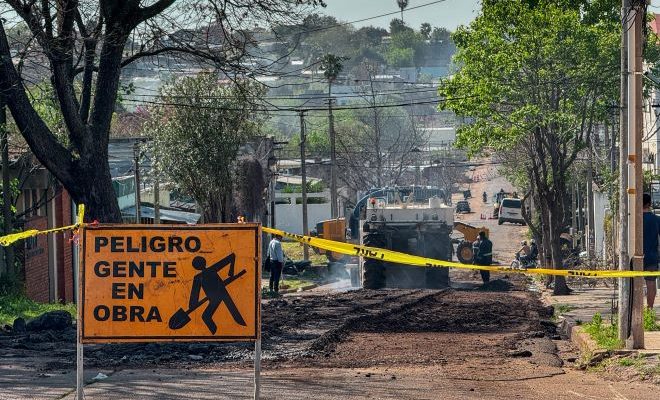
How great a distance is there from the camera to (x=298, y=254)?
2207 inches

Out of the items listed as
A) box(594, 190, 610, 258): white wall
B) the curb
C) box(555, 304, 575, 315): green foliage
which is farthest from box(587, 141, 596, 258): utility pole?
box(555, 304, 575, 315): green foliage

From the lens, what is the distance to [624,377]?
1202 cm

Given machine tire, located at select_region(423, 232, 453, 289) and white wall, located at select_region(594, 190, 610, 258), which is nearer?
machine tire, located at select_region(423, 232, 453, 289)

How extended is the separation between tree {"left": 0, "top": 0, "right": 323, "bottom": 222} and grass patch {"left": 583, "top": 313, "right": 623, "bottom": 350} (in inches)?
315

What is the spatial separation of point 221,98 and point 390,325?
23169mm

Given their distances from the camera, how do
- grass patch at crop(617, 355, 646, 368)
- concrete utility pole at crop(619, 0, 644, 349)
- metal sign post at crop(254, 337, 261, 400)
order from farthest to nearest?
concrete utility pole at crop(619, 0, 644, 349) < grass patch at crop(617, 355, 646, 368) < metal sign post at crop(254, 337, 261, 400)

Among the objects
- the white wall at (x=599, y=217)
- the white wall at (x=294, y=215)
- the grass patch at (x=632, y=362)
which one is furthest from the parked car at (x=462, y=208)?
the grass patch at (x=632, y=362)

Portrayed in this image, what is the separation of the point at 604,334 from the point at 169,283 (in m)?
7.71

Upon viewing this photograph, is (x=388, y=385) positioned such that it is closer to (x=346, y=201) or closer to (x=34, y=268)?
(x=34, y=268)

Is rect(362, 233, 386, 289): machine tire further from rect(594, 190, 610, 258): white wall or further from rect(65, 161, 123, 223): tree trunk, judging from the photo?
rect(65, 161, 123, 223): tree trunk

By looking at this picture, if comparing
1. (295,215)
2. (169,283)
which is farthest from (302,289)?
(295,215)

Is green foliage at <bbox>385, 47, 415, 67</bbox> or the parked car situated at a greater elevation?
green foliage at <bbox>385, 47, 415, 67</bbox>

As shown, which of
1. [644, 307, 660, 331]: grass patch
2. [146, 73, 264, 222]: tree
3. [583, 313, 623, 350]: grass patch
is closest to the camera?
[583, 313, 623, 350]: grass patch

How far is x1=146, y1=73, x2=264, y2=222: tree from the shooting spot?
41719 millimetres
